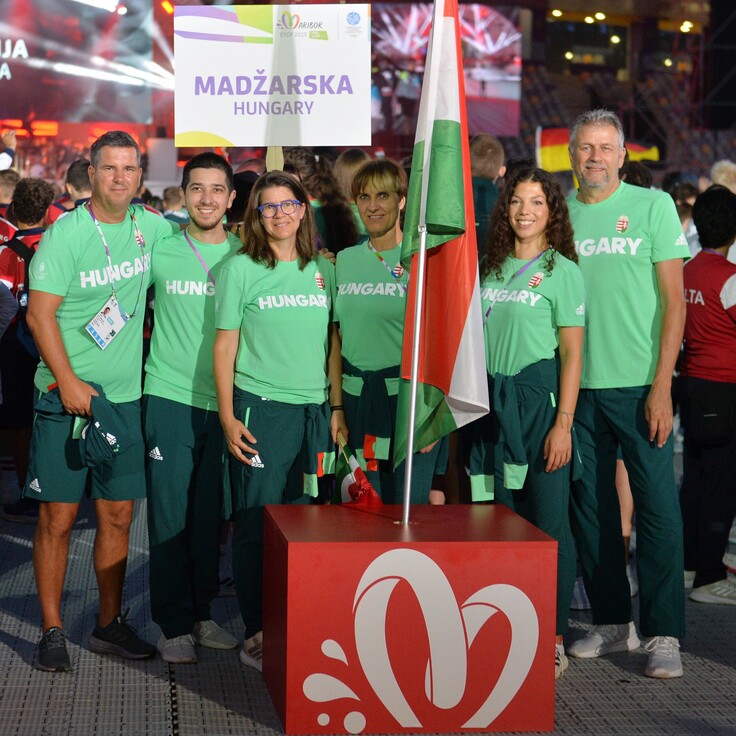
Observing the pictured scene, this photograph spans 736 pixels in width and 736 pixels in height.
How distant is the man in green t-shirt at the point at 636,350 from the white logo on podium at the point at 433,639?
840 mm

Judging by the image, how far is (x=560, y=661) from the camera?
4.34 meters

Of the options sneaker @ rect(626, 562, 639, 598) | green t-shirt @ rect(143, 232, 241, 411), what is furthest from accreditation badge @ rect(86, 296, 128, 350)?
sneaker @ rect(626, 562, 639, 598)

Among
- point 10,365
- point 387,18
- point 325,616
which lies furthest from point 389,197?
point 387,18

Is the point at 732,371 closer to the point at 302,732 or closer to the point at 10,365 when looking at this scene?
the point at 302,732

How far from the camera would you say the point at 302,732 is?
3.68 meters

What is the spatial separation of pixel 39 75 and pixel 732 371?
15.3m

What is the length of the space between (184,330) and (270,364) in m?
0.37

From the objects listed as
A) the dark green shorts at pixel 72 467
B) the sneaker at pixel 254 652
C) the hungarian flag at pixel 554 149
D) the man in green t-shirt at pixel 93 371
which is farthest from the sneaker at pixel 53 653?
the hungarian flag at pixel 554 149

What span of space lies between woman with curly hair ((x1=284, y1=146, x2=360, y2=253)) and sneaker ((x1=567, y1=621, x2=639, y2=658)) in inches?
80.7

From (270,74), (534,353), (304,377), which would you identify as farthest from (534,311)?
(270,74)

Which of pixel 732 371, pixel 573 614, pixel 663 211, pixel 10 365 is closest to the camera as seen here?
pixel 663 211

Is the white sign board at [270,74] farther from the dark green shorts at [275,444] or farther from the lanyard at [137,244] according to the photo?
the dark green shorts at [275,444]

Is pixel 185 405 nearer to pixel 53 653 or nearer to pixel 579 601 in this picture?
pixel 53 653

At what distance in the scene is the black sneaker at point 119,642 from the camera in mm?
4434
